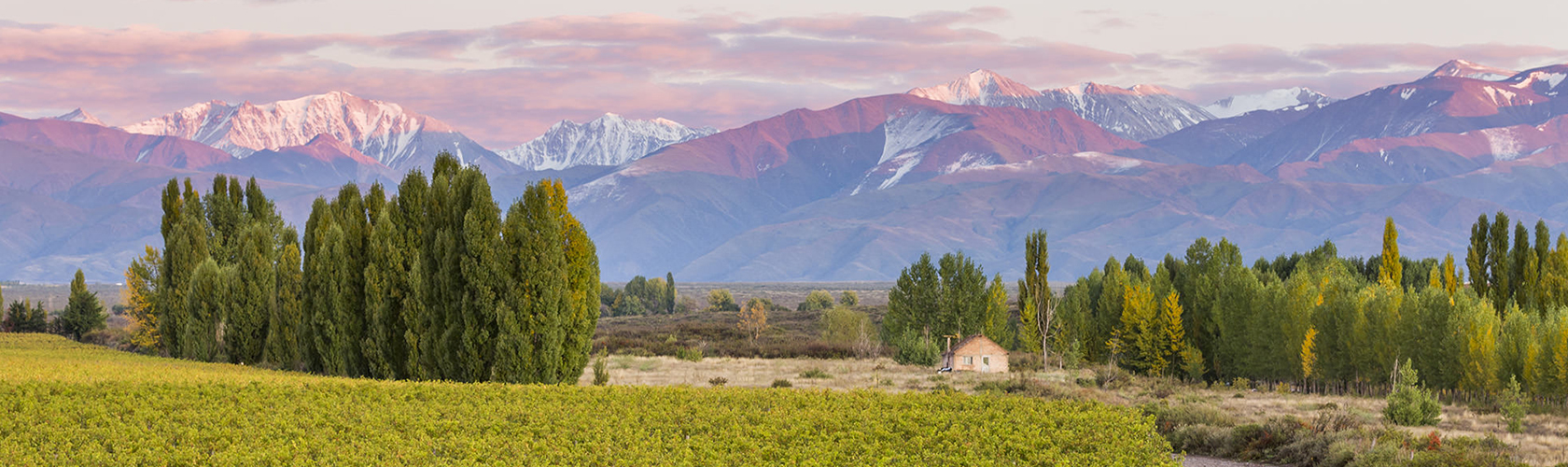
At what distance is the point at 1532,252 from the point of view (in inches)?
2844

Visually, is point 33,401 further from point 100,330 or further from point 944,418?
point 100,330

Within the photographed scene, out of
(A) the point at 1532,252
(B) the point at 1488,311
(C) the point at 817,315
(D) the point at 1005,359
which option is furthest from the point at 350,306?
(C) the point at 817,315

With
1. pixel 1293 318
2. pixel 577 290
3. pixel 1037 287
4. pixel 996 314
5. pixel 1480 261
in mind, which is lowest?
pixel 577 290

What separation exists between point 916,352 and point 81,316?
69.5 m

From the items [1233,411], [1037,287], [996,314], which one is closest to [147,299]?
[1037,287]

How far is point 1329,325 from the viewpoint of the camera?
6638cm

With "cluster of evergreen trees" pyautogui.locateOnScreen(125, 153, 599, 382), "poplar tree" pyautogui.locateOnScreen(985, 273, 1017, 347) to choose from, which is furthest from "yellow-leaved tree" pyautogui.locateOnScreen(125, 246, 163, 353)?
"poplar tree" pyautogui.locateOnScreen(985, 273, 1017, 347)

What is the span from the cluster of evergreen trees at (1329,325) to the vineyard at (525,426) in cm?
3648

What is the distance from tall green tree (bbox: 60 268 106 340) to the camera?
3900 inches

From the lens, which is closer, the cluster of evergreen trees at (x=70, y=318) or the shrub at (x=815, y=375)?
the shrub at (x=815, y=375)

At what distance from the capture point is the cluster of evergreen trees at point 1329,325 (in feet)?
180

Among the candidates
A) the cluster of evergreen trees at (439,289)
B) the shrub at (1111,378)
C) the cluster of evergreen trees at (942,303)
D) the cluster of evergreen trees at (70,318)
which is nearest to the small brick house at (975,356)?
the shrub at (1111,378)

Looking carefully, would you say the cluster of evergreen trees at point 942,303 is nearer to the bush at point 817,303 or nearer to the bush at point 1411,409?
the bush at point 1411,409

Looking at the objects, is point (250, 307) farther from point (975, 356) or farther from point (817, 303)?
point (817, 303)
